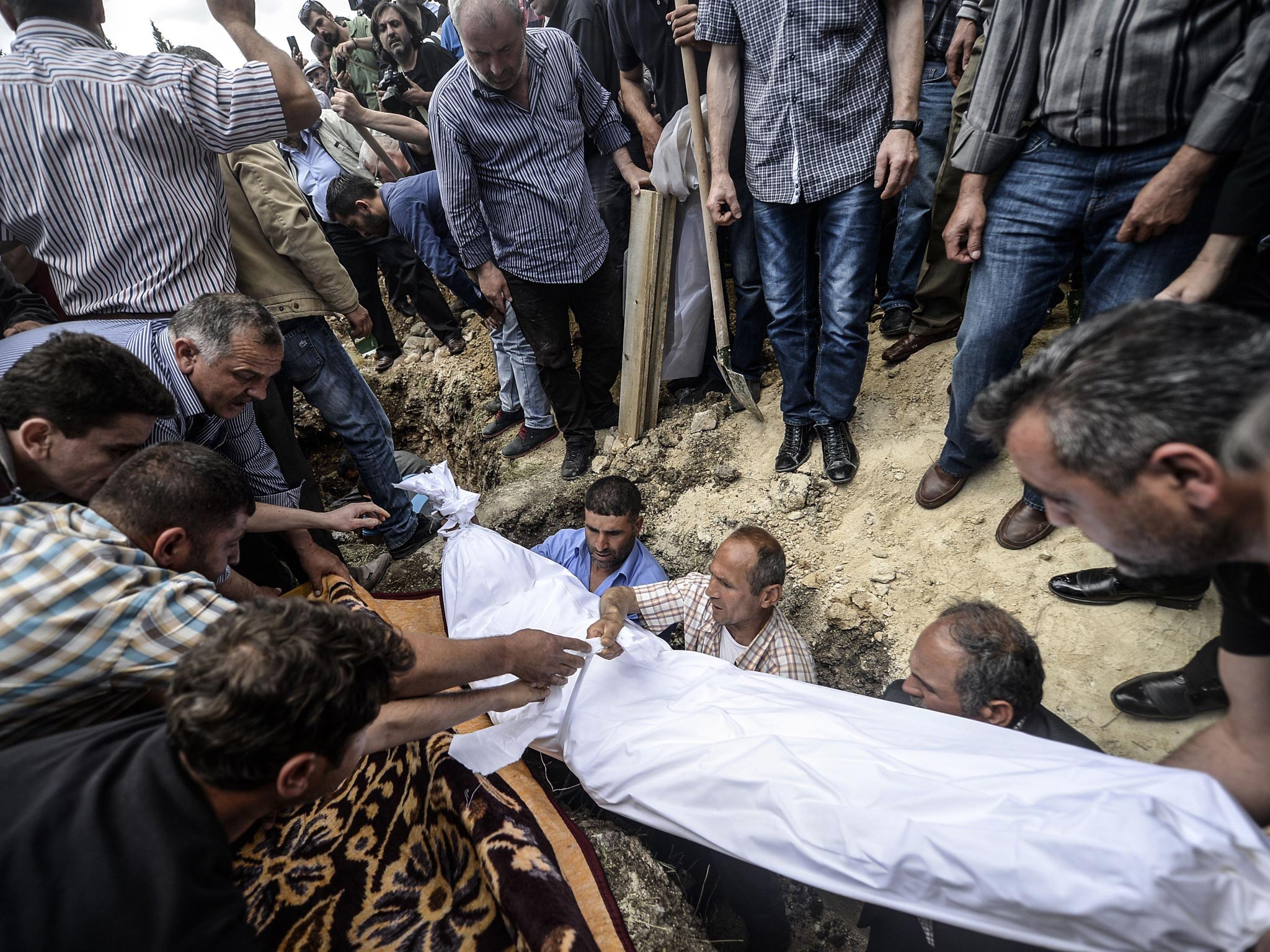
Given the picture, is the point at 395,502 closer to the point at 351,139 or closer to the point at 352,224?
the point at 352,224

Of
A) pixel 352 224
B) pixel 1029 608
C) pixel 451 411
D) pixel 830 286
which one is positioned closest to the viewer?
pixel 1029 608

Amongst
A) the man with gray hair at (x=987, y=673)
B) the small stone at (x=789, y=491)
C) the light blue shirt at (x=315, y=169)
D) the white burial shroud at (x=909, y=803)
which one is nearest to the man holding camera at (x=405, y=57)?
the light blue shirt at (x=315, y=169)

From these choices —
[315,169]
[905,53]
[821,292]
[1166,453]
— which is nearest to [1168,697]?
[1166,453]

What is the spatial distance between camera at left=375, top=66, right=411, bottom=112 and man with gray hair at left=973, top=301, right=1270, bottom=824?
16.1 feet

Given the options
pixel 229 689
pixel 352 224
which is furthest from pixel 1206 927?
pixel 352 224

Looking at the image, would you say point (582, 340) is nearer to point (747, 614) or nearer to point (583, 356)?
point (583, 356)

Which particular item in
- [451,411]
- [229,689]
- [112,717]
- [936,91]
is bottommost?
[451,411]

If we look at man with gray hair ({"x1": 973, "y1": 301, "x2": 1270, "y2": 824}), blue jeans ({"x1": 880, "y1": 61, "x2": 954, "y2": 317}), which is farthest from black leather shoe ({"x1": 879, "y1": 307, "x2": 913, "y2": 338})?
man with gray hair ({"x1": 973, "y1": 301, "x2": 1270, "y2": 824})

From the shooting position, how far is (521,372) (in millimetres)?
4051

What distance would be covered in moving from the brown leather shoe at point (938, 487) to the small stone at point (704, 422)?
1266 millimetres

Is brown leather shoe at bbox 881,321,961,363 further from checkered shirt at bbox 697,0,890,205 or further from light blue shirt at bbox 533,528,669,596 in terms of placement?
light blue shirt at bbox 533,528,669,596

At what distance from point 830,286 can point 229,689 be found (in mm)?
2544

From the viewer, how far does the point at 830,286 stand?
8.93 ft

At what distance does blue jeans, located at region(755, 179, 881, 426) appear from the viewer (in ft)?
8.63
